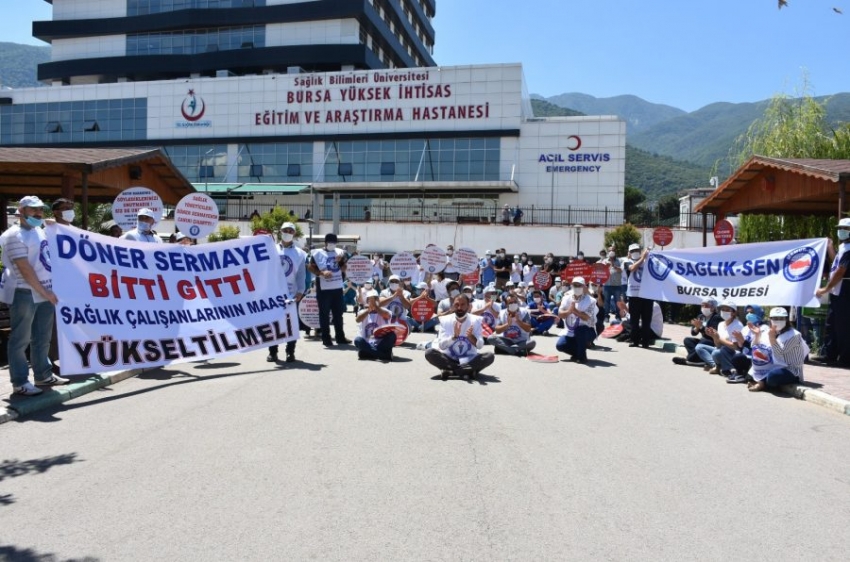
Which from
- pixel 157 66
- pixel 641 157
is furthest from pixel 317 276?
Answer: pixel 641 157

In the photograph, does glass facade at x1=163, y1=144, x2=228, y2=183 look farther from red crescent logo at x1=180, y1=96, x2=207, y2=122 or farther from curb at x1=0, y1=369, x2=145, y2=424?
curb at x1=0, y1=369, x2=145, y2=424

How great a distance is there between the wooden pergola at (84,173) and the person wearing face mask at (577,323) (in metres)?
8.91

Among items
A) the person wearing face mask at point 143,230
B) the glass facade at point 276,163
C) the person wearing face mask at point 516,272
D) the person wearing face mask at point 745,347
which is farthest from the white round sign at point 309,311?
the glass facade at point 276,163

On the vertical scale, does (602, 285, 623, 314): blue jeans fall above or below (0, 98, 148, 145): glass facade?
below

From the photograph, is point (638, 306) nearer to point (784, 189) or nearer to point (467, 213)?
point (784, 189)

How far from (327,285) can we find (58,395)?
6394mm

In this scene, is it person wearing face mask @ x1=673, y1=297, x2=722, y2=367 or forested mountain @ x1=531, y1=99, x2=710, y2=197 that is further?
forested mountain @ x1=531, y1=99, x2=710, y2=197

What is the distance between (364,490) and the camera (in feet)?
18.1

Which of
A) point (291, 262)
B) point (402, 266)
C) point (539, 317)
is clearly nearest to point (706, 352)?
point (539, 317)

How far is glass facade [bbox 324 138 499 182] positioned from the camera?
54375mm

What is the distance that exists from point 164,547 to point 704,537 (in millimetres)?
3488

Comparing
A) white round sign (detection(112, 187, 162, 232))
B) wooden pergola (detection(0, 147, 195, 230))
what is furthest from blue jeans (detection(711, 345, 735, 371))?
wooden pergola (detection(0, 147, 195, 230))

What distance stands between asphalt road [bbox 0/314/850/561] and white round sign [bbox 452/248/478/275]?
10.2 m

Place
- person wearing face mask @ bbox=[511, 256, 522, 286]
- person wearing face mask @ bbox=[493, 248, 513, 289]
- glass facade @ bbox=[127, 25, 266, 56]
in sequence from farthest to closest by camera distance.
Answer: glass facade @ bbox=[127, 25, 266, 56] < person wearing face mask @ bbox=[493, 248, 513, 289] < person wearing face mask @ bbox=[511, 256, 522, 286]
